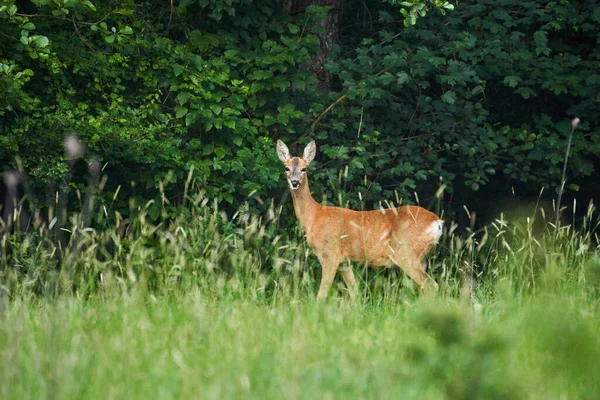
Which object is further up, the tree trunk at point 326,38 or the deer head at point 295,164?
the tree trunk at point 326,38

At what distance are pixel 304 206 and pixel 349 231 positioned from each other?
485 millimetres

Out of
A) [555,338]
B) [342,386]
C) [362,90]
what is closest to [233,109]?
[362,90]

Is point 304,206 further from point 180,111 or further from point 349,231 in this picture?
point 180,111

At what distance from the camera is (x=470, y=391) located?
192 cm

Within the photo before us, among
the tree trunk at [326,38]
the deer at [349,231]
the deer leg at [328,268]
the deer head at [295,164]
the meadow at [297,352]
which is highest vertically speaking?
the tree trunk at [326,38]

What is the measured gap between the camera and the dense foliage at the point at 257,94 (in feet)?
25.3

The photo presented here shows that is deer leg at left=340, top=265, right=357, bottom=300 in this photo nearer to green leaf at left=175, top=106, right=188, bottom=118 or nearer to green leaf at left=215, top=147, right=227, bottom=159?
green leaf at left=215, top=147, right=227, bottom=159

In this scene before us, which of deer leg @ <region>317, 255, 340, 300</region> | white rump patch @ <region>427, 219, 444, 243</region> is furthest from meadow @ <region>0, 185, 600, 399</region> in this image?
deer leg @ <region>317, 255, 340, 300</region>

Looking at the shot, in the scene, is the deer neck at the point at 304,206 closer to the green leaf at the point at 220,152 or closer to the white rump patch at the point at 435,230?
the green leaf at the point at 220,152

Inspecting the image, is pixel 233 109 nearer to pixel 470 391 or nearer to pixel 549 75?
pixel 549 75

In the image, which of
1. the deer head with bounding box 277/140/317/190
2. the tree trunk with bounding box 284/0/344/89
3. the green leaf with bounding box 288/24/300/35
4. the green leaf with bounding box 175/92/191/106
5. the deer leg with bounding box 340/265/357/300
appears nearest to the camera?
the deer leg with bounding box 340/265/357/300

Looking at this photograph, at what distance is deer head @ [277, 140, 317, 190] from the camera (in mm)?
7629

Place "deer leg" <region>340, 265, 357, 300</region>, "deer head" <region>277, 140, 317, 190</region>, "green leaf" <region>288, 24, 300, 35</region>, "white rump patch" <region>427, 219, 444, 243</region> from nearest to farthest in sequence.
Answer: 1. "deer leg" <region>340, 265, 357, 300</region>
2. "white rump patch" <region>427, 219, 444, 243</region>
3. "deer head" <region>277, 140, 317, 190</region>
4. "green leaf" <region>288, 24, 300, 35</region>

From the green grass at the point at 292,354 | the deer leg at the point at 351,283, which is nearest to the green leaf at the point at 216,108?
the deer leg at the point at 351,283
